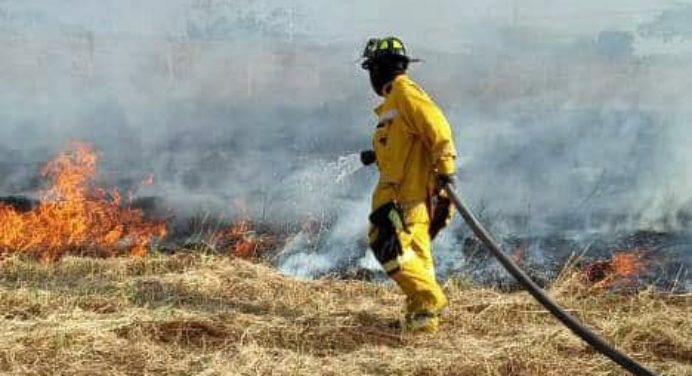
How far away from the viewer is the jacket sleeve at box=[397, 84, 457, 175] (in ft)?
14.9

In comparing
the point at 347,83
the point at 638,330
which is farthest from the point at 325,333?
the point at 347,83

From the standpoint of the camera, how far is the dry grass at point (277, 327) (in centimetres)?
403

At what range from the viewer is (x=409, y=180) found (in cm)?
484

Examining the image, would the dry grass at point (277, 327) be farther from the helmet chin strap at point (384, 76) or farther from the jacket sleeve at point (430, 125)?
the helmet chin strap at point (384, 76)

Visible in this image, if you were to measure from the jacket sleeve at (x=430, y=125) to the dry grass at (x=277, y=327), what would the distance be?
3.38ft

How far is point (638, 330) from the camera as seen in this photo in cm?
462

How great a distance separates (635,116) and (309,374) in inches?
553

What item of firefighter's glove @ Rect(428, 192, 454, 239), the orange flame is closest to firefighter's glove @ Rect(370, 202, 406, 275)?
firefighter's glove @ Rect(428, 192, 454, 239)

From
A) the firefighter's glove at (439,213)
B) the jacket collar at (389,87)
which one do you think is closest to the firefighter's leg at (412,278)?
the firefighter's glove at (439,213)

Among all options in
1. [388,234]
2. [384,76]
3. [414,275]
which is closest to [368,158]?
[384,76]

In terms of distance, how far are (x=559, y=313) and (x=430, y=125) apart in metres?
1.35

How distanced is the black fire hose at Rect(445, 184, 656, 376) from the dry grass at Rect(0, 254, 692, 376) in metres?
0.41

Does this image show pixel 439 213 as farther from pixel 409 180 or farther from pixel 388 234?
pixel 388 234

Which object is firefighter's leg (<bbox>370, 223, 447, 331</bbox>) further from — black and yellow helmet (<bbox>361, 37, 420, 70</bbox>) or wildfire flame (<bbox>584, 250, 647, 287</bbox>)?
wildfire flame (<bbox>584, 250, 647, 287</bbox>)
